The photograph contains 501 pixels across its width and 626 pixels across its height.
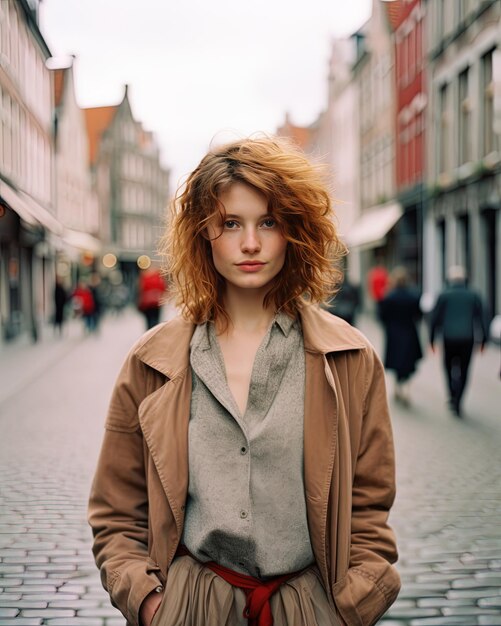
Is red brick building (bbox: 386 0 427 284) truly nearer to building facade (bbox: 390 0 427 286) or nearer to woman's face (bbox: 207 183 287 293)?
building facade (bbox: 390 0 427 286)

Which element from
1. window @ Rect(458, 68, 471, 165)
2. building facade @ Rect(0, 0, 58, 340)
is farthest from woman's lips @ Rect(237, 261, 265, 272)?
window @ Rect(458, 68, 471, 165)

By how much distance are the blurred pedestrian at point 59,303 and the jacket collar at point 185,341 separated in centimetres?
1996

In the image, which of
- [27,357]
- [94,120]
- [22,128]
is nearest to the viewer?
[22,128]

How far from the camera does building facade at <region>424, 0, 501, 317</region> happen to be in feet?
60.5

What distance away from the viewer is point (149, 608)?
1991mm

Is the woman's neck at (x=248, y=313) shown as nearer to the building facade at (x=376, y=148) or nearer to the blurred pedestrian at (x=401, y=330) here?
the blurred pedestrian at (x=401, y=330)

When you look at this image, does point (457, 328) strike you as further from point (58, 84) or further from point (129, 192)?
point (129, 192)

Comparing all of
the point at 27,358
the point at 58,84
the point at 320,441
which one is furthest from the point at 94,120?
the point at 320,441

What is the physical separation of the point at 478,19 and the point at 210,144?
59.0ft

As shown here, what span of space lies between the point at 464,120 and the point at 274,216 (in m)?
20.2

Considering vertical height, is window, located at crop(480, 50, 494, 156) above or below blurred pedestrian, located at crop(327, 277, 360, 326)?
above

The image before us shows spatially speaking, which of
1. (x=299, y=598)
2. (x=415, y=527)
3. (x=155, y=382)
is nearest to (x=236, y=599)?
(x=299, y=598)

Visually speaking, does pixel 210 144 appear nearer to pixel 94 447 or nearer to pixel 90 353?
pixel 94 447

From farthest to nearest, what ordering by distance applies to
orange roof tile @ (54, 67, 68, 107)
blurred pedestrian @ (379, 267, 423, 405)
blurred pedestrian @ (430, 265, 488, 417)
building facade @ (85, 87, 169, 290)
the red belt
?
building facade @ (85, 87, 169, 290)
blurred pedestrian @ (379, 267, 423, 405)
blurred pedestrian @ (430, 265, 488, 417)
orange roof tile @ (54, 67, 68, 107)
the red belt
